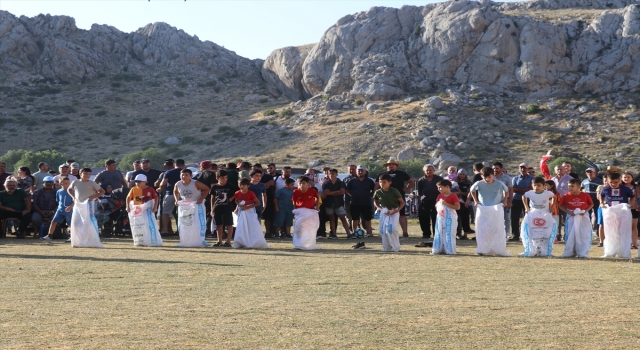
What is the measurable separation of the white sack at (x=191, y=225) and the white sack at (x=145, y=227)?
54 cm

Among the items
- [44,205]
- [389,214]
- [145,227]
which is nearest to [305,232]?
[389,214]

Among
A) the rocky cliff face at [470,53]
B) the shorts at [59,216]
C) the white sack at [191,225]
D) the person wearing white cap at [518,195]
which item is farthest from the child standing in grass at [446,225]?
the rocky cliff face at [470,53]

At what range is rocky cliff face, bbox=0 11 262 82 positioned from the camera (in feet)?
333

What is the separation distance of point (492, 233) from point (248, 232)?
4698 millimetres

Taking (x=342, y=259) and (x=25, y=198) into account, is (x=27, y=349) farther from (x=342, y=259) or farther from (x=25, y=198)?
Result: (x=25, y=198)

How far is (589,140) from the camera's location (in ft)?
233

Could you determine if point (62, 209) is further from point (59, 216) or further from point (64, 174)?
point (64, 174)

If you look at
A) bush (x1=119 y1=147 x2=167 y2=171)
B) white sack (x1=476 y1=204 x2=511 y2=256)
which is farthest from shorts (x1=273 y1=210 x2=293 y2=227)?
bush (x1=119 y1=147 x2=167 y2=171)

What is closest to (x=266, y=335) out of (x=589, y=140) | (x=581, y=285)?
(x=581, y=285)

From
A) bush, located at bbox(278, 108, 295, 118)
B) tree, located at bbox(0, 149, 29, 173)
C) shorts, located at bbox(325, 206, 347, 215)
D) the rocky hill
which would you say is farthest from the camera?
bush, located at bbox(278, 108, 295, 118)

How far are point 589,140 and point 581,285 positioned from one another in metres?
62.2

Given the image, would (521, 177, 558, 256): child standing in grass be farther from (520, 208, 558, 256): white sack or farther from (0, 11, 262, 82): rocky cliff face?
(0, 11, 262, 82): rocky cliff face

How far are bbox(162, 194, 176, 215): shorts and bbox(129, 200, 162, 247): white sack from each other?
311cm

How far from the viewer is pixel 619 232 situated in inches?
651
